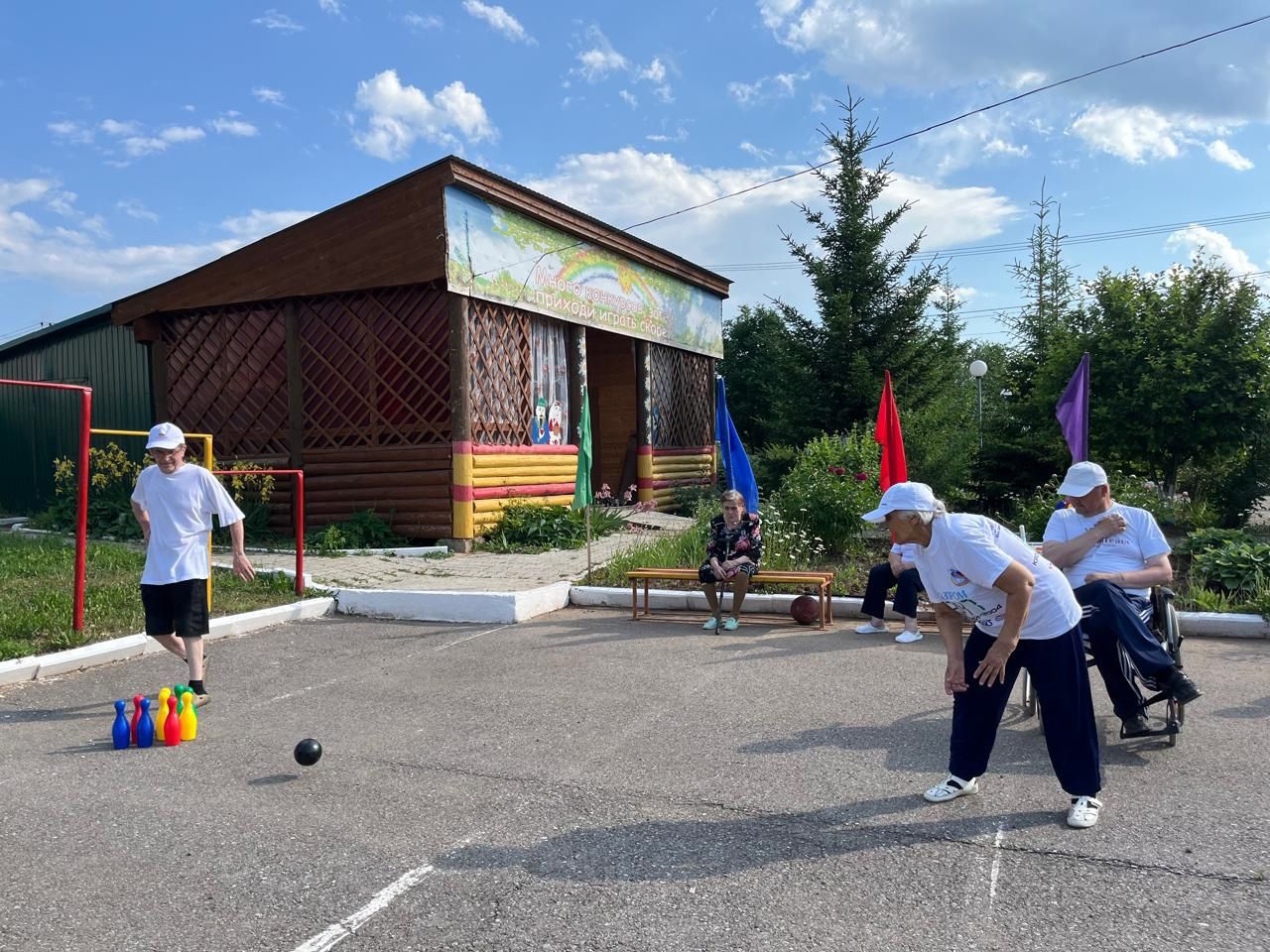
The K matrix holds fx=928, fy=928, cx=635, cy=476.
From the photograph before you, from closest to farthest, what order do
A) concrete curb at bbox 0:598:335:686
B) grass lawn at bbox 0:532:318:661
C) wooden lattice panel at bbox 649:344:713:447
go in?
concrete curb at bbox 0:598:335:686
grass lawn at bbox 0:532:318:661
wooden lattice panel at bbox 649:344:713:447

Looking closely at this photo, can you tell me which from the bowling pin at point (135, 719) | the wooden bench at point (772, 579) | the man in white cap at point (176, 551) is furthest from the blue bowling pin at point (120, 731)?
the wooden bench at point (772, 579)

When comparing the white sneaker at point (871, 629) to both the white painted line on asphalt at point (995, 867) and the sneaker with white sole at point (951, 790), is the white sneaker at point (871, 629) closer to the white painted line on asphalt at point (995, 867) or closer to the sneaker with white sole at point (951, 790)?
the sneaker with white sole at point (951, 790)

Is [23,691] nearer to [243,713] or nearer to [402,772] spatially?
[243,713]

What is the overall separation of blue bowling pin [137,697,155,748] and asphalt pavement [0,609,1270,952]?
7.2 inches

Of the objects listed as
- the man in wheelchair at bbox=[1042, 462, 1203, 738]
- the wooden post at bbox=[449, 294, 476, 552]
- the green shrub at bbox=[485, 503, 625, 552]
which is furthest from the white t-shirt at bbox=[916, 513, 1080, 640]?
the wooden post at bbox=[449, 294, 476, 552]

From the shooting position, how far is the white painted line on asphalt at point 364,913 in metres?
3.01

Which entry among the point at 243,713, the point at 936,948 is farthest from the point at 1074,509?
the point at 243,713

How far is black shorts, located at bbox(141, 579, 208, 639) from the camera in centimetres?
592

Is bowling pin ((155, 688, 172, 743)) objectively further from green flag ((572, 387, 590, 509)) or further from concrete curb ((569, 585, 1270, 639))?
green flag ((572, 387, 590, 509))

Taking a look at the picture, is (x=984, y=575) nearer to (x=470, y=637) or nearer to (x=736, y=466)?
(x=470, y=637)

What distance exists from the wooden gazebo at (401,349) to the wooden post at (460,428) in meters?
0.03

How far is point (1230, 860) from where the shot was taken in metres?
3.48

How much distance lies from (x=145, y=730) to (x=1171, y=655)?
5622mm

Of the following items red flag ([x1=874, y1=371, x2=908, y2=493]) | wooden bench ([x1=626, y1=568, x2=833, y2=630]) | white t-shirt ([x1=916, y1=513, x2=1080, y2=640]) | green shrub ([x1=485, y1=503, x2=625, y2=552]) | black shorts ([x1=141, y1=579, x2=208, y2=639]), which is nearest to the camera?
white t-shirt ([x1=916, y1=513, x2=1080, y2=640])
